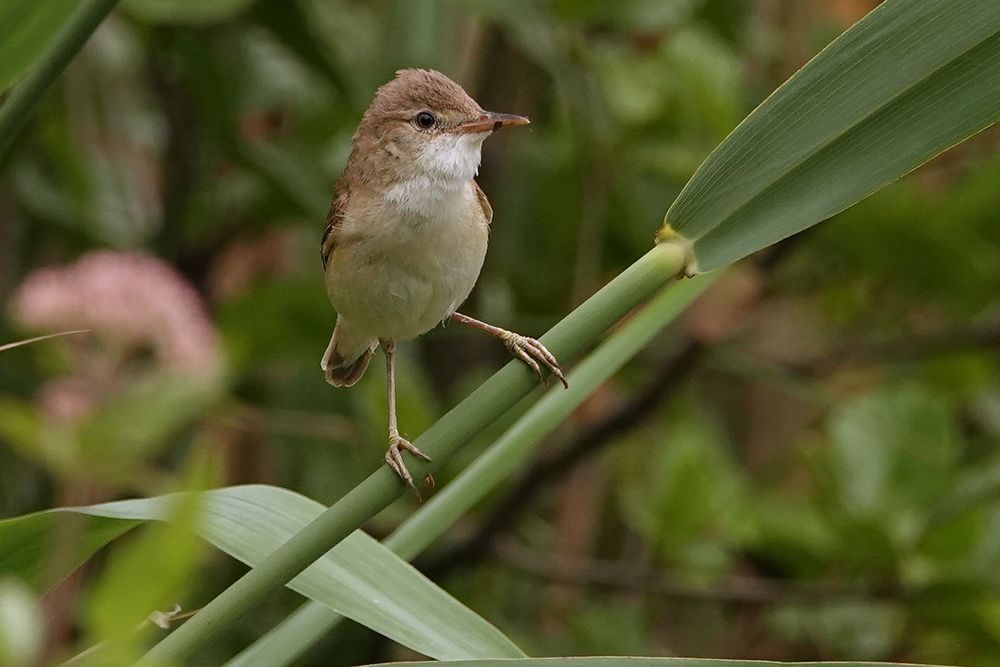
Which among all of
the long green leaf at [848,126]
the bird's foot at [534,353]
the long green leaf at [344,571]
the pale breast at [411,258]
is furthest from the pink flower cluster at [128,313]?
the pale breast at [411,258]

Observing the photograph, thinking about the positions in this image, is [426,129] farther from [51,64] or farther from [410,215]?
[51,64]

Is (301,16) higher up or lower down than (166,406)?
higher up

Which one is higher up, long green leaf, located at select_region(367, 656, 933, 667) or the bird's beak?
the bird's beak

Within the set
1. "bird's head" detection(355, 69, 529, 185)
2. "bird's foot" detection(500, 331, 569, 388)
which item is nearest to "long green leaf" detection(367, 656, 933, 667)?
"bird's foot" detection(500, 331, 569, 388)

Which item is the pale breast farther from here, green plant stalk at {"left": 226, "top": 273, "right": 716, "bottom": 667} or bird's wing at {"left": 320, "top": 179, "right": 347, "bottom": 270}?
green plant stalk at {"left": 226, "top": 273, "right": 716, "bottom": 667}

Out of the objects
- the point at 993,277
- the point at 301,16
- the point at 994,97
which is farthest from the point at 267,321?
the point at 994,97

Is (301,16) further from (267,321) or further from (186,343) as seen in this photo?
(186,343)
